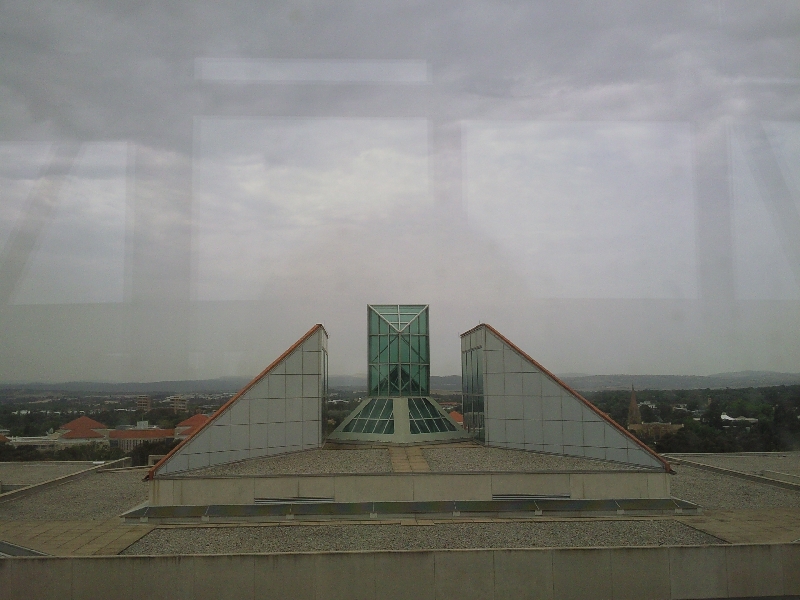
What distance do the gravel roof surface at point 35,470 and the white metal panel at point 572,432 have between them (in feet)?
68.4

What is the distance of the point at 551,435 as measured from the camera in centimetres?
1942

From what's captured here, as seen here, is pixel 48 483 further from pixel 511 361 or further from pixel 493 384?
pixel 511 361

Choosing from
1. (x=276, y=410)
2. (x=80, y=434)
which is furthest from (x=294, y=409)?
(x=80, y=434)

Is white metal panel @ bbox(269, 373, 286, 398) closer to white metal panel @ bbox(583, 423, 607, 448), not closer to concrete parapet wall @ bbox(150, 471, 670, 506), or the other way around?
concrete parapet wall @ bbox(150, 471, 670, 506)

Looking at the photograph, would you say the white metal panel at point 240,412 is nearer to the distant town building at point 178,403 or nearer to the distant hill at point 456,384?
the distant hill at point 456,384

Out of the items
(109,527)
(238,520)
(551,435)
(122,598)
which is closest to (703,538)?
(551,435)

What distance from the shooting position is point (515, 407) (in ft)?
67.2

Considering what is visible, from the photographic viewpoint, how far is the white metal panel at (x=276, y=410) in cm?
1914

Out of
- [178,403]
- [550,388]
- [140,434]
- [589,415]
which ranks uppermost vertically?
[550,388]

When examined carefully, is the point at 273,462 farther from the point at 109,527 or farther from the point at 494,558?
the point at 494,558

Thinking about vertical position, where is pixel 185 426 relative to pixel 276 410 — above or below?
below

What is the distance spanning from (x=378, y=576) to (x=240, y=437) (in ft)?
27.4

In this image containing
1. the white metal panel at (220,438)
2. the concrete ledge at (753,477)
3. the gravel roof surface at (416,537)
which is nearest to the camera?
the gravel roof surface at (416,537)

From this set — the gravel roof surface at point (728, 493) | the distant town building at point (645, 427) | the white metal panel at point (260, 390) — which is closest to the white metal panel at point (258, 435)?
the white metal panel at point (260, 390)
